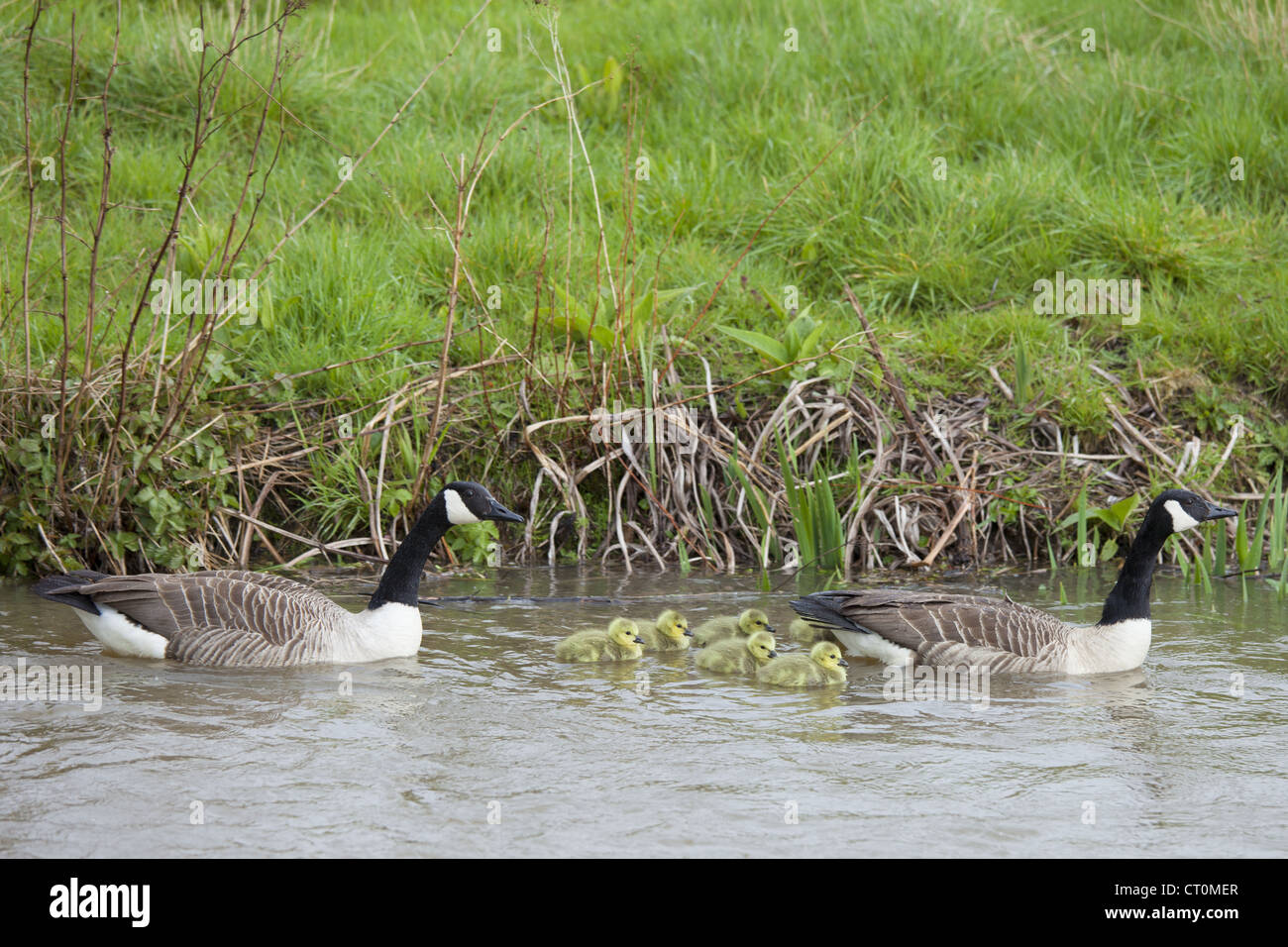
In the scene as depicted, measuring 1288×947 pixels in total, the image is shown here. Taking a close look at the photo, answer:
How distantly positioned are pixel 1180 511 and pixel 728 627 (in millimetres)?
2478

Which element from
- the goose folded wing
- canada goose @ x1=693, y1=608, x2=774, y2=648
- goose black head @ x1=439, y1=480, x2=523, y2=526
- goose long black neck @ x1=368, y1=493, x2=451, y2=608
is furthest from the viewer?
goose black head @ x1=439, y1=480, x2=523, y2=526

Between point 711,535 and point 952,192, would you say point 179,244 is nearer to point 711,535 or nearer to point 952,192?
point 711,535

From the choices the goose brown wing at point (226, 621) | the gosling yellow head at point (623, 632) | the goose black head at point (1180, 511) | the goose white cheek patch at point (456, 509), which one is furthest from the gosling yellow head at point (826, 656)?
the goose brown wing at point (226, 621)

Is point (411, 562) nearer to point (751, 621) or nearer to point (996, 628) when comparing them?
point (751, 621)

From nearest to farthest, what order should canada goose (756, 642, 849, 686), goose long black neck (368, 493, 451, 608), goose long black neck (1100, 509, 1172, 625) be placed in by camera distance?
canada goose (756, 642, 849, 686)
goose long black neck (1100, 509, 1172, 625)
goose long black neck (368, 493, 451, 608)

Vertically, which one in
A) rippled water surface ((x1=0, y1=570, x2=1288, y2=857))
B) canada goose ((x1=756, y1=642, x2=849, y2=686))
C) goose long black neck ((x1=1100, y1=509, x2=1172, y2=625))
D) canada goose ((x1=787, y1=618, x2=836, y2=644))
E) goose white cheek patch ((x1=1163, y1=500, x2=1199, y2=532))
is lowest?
rippled water surface ((x1=0, y1=570, x2=1288, y2=857))

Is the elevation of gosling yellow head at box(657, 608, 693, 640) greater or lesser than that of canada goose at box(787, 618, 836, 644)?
greater

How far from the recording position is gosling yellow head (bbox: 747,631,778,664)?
6707 millimetres

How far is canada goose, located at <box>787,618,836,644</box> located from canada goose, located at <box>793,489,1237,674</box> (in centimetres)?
29

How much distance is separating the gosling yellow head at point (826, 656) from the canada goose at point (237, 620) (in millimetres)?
2056

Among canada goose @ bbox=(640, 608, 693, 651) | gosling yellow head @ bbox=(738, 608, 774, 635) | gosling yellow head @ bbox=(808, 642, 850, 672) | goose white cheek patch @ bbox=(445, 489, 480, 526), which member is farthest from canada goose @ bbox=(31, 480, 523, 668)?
gosling yellow head @ bbox=(808, 642, 850, 672)

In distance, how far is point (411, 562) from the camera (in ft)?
23.8

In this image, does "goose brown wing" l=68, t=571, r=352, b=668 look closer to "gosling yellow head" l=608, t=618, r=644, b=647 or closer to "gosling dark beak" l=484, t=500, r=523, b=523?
"gosling dark beak" l=484, t=500, r=523, b=523

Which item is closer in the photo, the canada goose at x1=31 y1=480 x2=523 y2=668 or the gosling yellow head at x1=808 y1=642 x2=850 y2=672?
the gosling yellow head at x1=808 y1=642 x2=850 y2=672
